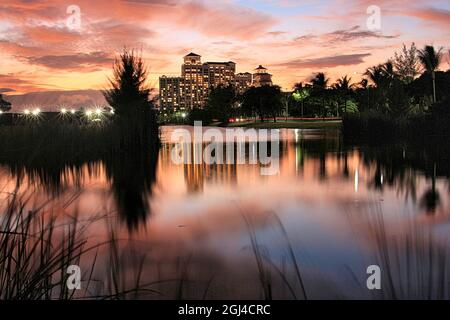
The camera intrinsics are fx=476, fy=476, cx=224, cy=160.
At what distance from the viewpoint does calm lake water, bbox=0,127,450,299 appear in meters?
5.29

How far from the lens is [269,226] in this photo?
28.7 ft

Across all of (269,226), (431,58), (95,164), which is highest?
(431,58)

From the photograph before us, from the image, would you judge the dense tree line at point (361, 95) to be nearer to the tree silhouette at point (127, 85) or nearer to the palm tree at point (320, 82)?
the palm tree at point (320, 82)

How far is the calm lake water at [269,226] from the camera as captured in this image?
529cm

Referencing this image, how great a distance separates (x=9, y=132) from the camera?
18.7 meters

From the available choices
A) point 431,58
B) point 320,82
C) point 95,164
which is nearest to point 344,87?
point 320,82

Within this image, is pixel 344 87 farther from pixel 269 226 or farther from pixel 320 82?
pixel 269 226

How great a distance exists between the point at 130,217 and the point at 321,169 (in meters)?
10.4

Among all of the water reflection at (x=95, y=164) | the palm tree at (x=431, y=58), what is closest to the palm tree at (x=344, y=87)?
the palm tree at (x=431, y=58)

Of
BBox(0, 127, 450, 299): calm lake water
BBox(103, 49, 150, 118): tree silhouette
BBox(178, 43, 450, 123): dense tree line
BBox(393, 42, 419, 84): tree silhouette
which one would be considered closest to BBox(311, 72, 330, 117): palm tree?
BBox(178, 43, 450, 123): dense tree line

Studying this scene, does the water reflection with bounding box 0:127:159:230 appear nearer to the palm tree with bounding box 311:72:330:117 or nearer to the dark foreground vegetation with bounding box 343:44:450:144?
the dark foreground vegetation with bounding box 343:44:450:144

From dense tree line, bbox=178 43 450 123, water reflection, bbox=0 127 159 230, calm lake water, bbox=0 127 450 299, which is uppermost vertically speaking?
dense tree line, bbox=178 43 450 123
